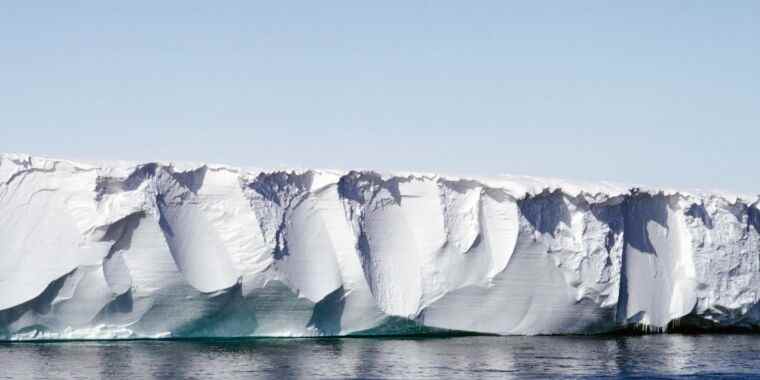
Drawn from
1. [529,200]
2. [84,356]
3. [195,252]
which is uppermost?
[529,200]

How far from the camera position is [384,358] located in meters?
13.9

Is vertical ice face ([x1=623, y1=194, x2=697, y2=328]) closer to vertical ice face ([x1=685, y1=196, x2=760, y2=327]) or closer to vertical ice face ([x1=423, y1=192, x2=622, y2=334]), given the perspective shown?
vertical ice face ([x1=685, y1=196, x2=760, y2=327])

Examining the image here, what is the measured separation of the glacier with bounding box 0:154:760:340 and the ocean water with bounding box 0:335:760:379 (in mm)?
458

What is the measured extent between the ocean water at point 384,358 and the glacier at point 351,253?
18.0 inches

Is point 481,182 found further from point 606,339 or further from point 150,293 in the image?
point 150,293

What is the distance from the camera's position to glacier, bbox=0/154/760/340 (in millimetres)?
15297

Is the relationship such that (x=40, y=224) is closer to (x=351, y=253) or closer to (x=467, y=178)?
(x=351, y=253)

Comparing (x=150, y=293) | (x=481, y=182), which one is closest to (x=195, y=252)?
(x=150, y=293)

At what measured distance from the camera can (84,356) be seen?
13.5 m

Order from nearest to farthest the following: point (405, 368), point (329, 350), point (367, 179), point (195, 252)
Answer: point (405, 368) → point (329, 350) → point (195, 252) → point (367, 179)

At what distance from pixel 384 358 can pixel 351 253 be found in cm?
292

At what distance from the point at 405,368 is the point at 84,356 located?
398 cm

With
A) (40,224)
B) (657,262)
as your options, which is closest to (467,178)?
(657,262)

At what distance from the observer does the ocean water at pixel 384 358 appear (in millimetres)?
12297
